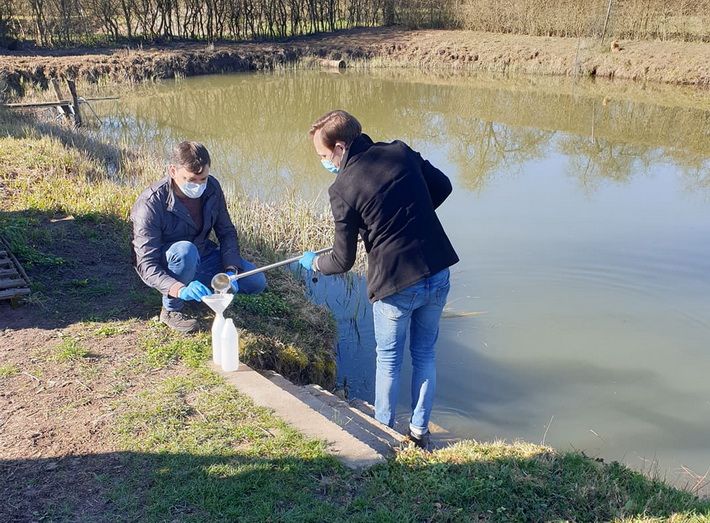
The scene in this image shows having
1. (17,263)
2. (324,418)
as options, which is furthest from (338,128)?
(17,263)

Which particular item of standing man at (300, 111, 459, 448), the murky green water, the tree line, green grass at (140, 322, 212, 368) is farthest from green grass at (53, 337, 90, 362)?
the tree line

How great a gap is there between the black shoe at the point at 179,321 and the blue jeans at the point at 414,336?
1.58m

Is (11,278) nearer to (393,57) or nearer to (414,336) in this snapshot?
(414,336)

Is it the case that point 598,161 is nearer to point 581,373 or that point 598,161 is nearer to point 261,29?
point 581,373

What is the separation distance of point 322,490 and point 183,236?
237 cm

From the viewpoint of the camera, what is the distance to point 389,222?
10.4 feet

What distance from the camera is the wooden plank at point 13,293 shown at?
4.74m

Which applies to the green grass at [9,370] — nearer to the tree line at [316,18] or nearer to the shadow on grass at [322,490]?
the shadow on grass at [322,490]

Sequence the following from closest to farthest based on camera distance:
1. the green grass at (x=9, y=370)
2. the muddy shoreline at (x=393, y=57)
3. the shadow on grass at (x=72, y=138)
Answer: the green grass at (x=9, y=370) → the shadow on grass at (x=72, y=138) → the muddy shoreline at (x=393, y=57)

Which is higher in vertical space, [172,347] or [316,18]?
[316,18]

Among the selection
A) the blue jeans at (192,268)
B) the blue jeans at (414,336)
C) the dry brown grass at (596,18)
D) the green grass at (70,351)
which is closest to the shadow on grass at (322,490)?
the blue jeans at (414,336)

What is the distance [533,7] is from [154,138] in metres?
21.3

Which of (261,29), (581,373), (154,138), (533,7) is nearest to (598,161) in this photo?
(581,373)

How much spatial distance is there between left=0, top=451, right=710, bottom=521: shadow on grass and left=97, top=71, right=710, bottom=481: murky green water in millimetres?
1354
